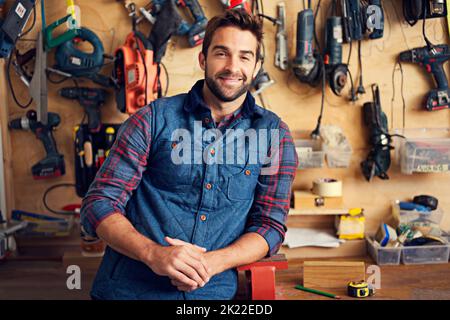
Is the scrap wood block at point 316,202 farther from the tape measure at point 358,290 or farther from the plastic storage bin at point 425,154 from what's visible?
the tape measure at point 358,290

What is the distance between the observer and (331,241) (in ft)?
6.96

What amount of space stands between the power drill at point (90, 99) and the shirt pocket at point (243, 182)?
3.40 ft

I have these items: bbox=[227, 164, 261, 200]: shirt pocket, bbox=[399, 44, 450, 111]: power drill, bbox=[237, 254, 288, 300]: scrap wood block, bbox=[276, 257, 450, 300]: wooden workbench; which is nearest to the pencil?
bbox=[276, 257, 450, 300]: wooden workbench

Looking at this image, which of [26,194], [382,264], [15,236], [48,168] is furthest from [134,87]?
[382,264]

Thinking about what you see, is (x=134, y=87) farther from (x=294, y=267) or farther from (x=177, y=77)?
(x=294, y=267)

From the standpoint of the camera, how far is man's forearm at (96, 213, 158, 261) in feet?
3.82

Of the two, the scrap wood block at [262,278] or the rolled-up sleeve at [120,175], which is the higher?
the rolled-up sleeve at [120,175]

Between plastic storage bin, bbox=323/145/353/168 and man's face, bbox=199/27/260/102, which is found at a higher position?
man's face, bbox=199/27/260/102

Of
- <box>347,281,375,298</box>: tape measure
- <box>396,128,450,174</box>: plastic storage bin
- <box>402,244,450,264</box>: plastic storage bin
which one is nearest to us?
<box>347,281,375,298</box>: tape measure

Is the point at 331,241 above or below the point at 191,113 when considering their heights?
below

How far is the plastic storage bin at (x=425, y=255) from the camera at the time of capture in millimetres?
1933

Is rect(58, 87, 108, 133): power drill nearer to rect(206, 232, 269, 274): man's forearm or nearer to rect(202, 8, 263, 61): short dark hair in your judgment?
rect(202, 8, 263, 61): short dark hair

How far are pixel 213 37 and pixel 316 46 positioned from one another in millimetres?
970

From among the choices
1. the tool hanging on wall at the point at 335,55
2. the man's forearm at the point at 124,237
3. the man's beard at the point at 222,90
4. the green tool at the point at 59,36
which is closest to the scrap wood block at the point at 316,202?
the tool hanging on wall at the point at 335,55
